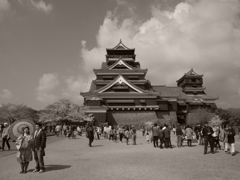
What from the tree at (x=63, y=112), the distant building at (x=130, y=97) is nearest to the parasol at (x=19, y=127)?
the tree at (x=63, y=112)

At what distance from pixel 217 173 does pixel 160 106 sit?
129 ft

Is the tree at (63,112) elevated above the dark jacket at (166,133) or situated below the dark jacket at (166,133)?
above

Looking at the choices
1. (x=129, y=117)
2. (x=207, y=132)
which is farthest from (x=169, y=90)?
(x=207, y=132)

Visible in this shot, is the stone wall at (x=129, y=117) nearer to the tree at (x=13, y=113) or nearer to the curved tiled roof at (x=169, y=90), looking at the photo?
the curved tiled roof at (x=169, y=90)

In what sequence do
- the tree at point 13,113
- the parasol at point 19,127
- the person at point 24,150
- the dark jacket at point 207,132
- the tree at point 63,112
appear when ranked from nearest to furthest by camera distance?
1. the person at point 24,150
2. the parasol at point 19,127
3. the dark jacket at point 207,132
4. the tree at point 63,112
5. the tree at point 13,113

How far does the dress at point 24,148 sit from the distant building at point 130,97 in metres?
32.4

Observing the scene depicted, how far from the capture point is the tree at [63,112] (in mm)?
41022

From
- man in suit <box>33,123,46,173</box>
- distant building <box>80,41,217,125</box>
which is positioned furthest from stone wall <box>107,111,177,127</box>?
man in suit <box>33,123,46,173</box>

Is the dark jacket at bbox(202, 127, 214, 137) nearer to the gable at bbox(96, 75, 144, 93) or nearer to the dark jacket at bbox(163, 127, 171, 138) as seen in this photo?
the dark jacket at bbox(163, 127, 171, 138)

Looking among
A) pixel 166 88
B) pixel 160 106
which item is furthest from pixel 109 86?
pixel 166 88

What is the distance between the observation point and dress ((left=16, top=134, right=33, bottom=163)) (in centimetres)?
750

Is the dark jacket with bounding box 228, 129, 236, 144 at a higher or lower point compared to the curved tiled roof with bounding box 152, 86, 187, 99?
lower

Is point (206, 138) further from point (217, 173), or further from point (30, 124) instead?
point (30, 124)

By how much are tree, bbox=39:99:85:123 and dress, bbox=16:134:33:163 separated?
32036mm
